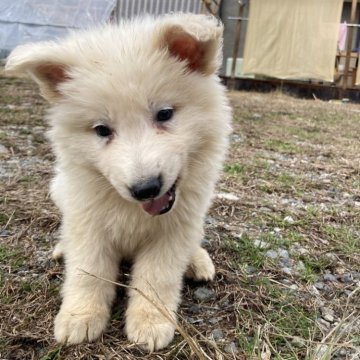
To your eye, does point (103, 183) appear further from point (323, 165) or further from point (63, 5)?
point (63, 5)

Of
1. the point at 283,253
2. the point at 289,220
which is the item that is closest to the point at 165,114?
the point at 283,253

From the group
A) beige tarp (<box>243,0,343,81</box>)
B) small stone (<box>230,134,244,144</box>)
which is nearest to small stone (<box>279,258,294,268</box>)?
small stone (<box>230,134,244,144</box>)

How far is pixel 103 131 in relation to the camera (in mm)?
1819

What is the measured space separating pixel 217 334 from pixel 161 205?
0.54 meters

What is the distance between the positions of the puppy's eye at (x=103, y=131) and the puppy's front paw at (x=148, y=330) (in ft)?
2.26

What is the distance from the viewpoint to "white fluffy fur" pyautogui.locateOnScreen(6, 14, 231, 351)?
1743 millimetres

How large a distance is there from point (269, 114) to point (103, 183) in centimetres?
603

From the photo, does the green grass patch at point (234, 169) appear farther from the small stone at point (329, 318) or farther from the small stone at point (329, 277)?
the small stone at point (329, 318)

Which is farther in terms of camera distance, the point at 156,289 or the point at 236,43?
the point at 236,43

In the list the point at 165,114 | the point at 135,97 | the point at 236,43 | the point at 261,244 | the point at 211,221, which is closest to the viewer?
the point at 135,97

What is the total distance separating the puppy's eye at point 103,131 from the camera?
5.91ft

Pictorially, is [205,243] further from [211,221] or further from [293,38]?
[293,38]

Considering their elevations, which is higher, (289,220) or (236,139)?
(236,139)

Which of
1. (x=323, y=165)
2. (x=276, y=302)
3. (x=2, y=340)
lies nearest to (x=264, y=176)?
(x=323, y=165)
